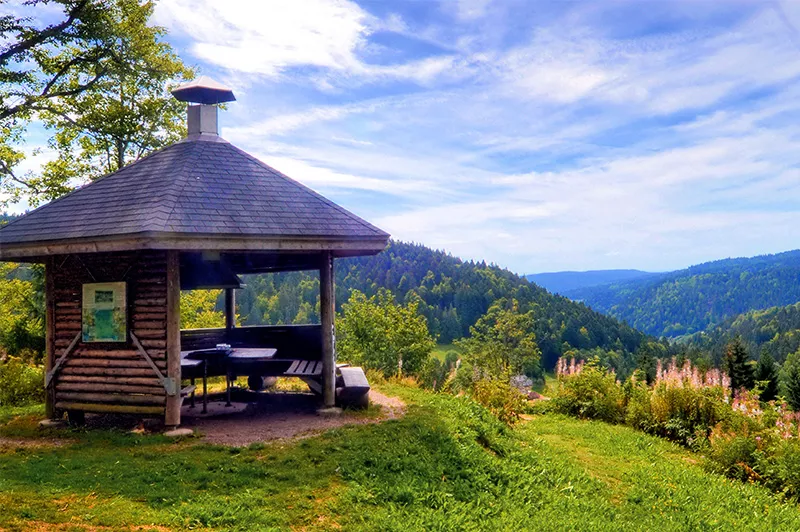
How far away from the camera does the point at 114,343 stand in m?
8.36

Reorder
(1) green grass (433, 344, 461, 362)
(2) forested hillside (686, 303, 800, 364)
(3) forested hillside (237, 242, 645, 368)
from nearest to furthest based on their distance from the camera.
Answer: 1. (3) forested hillside (237, 242, 645, 368)
2. (1) green grass (433, 344, 461, 362)
3. (2) forested hillside (686, 303, 800, 364)

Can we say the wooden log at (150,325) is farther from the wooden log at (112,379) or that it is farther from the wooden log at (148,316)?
the wooden log at (112,379)

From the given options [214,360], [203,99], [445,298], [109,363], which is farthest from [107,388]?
[445,298]

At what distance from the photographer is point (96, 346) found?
8.49 meters

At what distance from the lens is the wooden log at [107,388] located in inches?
322

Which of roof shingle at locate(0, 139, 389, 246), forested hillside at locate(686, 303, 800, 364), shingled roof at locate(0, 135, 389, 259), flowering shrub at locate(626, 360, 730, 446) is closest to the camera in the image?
shingled roof at locate(0, 135, 389, 259)

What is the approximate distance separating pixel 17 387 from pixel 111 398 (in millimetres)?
5597

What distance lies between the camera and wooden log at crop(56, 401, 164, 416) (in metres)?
8.16

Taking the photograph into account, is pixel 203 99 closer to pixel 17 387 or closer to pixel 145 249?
pixel 145 249

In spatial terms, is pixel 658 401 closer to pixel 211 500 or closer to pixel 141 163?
pixel 211 500

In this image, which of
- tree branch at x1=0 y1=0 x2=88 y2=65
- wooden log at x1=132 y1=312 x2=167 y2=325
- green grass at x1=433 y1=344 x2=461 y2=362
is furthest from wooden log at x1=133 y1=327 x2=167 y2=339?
green grass at x1=433 y1=344 x2=461 y2=362

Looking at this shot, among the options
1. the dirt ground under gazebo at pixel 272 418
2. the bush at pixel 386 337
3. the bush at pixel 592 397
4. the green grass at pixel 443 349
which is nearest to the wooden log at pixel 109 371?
the dirt ground under gazebo at pixel 272 418

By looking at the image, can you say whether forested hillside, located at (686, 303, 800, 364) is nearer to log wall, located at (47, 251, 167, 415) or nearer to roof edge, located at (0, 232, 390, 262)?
roof edge, located at (0, 232, 390, 262)

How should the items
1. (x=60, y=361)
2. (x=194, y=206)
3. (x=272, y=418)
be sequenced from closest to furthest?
(x=194, y=206) → (x=60, y=361) → (x=272, y=418)
